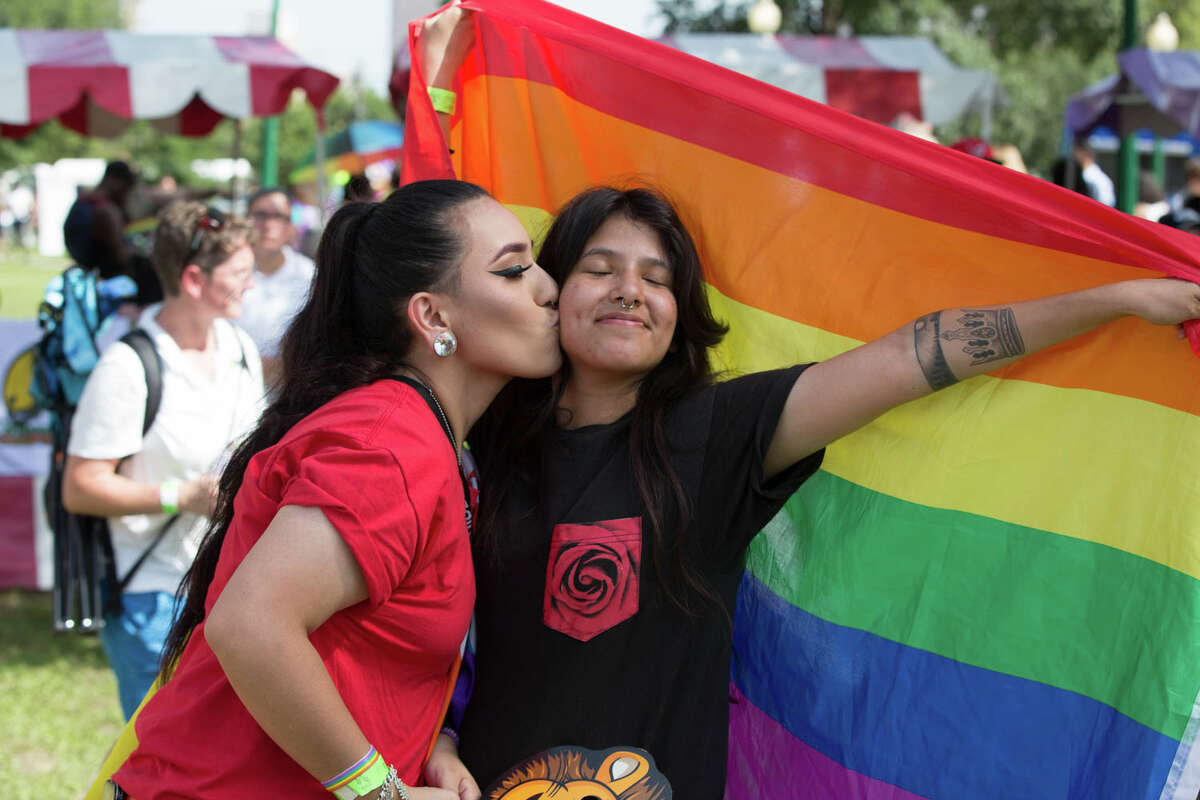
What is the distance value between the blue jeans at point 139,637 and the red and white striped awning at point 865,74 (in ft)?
20.7

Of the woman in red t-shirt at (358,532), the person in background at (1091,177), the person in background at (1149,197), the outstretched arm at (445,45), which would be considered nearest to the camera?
the woman in red t-shirt at (358,532)

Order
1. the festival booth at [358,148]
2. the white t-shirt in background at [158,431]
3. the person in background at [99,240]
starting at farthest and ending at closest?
the festival booth at [358,148]
the person in background at [99,240]
the white t-shirt in background at [158,431]

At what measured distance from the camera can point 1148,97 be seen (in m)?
6.58

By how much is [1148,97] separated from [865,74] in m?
2.49

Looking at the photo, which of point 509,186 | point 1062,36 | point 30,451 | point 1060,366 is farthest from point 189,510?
point 1062,36

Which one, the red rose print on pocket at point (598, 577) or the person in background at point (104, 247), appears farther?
the person in background at point (104, 247)

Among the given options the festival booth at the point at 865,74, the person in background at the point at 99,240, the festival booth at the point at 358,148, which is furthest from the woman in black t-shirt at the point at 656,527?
the festival booth at the point at 358,148

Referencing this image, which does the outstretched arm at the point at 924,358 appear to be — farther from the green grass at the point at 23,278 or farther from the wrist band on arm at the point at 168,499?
the green grass at the point at 23,278

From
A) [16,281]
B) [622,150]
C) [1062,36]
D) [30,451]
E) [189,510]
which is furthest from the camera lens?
[16,281]

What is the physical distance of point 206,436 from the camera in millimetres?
3428

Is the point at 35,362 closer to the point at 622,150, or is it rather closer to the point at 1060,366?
the point at 622,150

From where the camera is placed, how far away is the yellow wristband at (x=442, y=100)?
251 centimetres

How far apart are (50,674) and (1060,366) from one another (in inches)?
191

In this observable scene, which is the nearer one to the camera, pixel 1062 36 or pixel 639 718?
pixel 639 718
